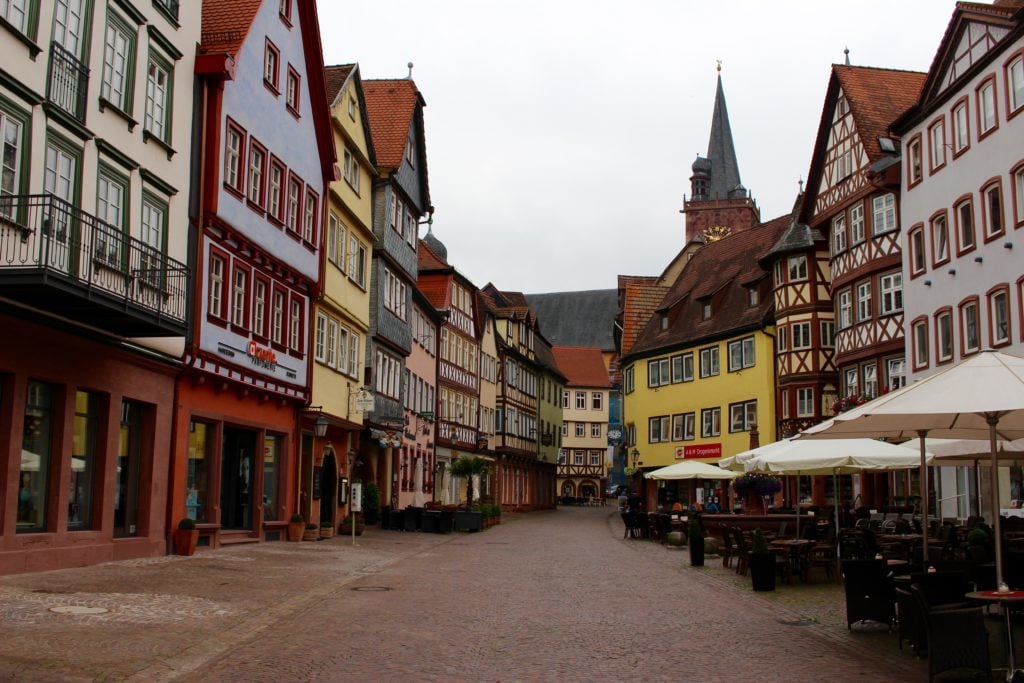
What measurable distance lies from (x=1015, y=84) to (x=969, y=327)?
262 inches

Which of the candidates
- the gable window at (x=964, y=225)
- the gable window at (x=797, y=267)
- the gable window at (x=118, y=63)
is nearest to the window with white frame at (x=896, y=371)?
the gable window at (x=964, y=225)

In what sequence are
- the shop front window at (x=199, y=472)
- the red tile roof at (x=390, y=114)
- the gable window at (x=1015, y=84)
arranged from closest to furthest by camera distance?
the shop front window at (x=199, y=472)
the gable window at (x=1015, y=84)
the red tile roof at (x=390, y=114)

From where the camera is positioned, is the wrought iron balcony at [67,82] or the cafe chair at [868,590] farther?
the wrought iron balcony at [67,82]

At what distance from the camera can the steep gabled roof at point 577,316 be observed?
122 metres

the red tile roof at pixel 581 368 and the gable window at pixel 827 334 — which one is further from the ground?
the red tile roof at pixel 581 368

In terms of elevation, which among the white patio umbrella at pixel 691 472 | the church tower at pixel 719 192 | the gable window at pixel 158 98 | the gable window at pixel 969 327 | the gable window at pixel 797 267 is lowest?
the white patio umbrella at pixel 691 472

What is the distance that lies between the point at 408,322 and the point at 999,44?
21620mm

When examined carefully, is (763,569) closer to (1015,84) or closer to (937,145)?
(1015,84)

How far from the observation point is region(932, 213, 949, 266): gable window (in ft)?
107

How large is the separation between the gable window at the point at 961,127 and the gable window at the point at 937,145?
2.28 feet

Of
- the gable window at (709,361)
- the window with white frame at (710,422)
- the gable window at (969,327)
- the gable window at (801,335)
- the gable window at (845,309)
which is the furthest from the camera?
the gable window at (709,361)

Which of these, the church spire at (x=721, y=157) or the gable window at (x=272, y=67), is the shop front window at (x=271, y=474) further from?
the church spire at (x=721, y=157)

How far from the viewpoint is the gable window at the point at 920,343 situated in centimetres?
3441

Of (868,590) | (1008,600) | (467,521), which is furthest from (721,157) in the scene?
(1008,600)
